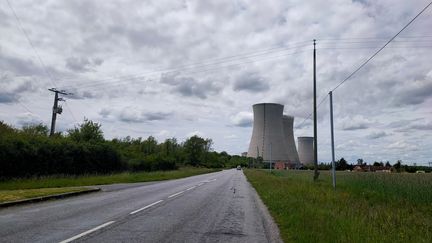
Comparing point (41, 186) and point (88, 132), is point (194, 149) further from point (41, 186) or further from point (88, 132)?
point (41, 186)

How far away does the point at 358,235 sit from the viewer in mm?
8055

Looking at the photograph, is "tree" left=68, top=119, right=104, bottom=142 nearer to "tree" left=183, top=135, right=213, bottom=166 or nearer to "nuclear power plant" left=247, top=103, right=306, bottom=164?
"nuclear power plant" left=247, top=103, right=306, bottom=164

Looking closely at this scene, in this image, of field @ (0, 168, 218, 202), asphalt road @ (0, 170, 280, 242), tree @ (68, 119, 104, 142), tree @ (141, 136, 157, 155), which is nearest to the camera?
asphalt road @ (0, 170, 280, 242)

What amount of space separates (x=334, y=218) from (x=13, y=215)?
8.31m

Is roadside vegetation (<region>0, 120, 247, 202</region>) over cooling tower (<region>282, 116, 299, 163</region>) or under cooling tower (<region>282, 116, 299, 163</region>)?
under

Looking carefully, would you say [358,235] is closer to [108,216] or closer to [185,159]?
[108,216]

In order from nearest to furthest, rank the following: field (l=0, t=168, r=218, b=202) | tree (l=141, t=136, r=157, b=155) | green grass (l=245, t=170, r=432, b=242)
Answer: green grass (l=245, t=170, r=432, b=242), field (l=0, t=168, r=218, b=202), tree (l=141, t=136, r=157, b=155)

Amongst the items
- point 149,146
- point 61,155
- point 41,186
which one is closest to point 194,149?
point 149,146

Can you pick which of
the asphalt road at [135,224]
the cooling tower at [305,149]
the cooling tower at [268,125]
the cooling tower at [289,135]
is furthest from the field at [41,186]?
the cooling tower at [305,149]

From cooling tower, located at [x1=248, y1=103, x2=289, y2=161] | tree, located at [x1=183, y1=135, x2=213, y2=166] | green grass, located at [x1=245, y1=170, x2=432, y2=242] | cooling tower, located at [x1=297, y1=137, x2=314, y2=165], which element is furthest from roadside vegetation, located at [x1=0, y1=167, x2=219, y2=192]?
tree, located at [x1=183, y1=135, x2=213, y2=166]

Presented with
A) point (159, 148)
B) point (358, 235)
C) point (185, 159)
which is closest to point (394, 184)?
point (358, 235)

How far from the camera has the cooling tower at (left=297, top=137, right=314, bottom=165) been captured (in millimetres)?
110625

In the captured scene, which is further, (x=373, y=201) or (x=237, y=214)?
(x=373, y=201)

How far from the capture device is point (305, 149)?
368 feet
